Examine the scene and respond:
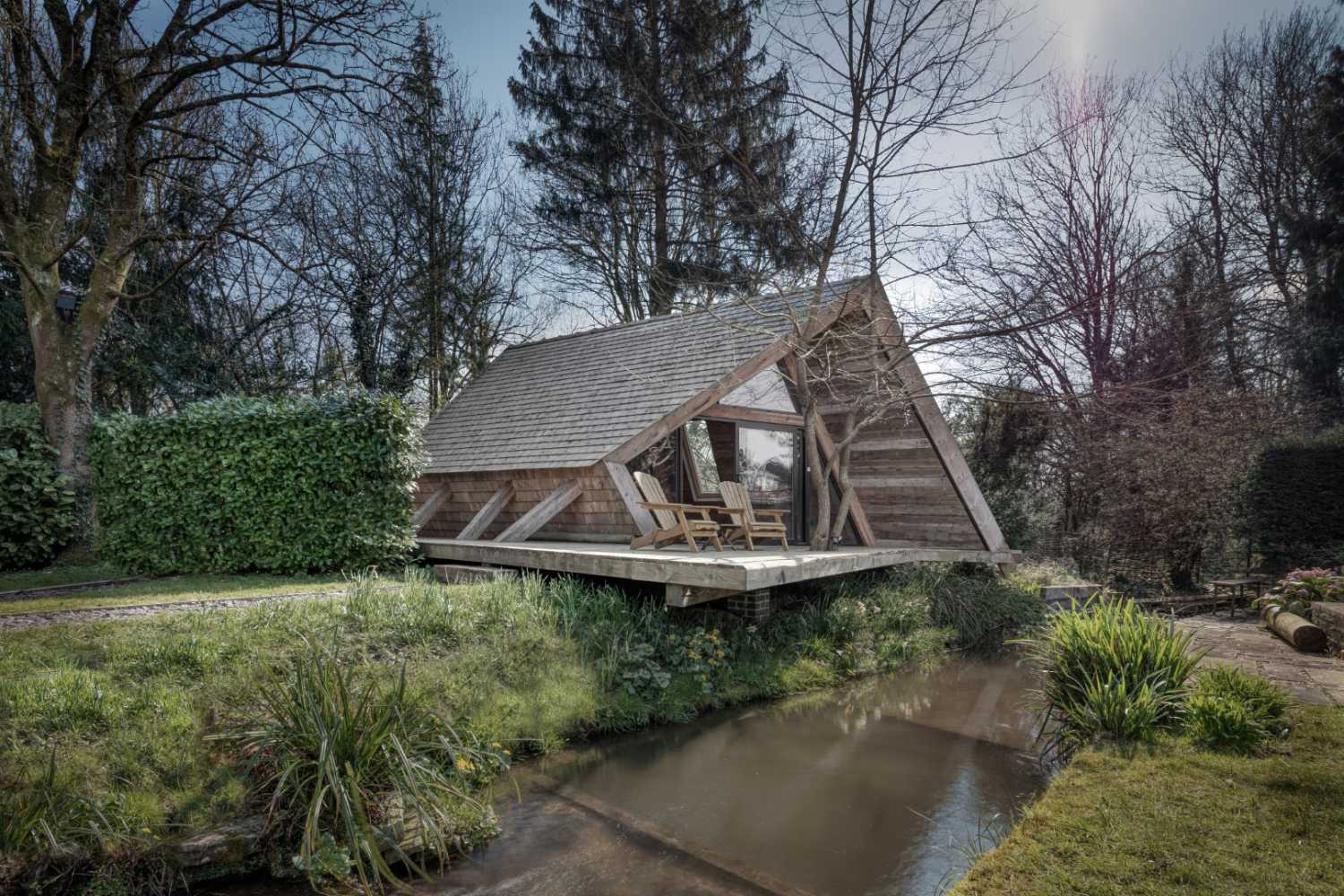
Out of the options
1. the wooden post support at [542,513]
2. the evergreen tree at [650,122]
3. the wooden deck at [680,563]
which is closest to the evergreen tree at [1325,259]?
the evergreen tree at [650,122]

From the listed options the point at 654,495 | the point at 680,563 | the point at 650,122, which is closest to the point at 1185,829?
the point at 680,563

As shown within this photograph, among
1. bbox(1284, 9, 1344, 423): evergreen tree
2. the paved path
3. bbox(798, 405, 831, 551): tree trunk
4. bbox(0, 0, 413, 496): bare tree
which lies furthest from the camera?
bbox(1284, 9, 1344, 423): evergreen tree

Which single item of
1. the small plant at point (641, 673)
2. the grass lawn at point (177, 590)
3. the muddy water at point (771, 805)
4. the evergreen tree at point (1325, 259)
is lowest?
the muddy water at point (771, 805)

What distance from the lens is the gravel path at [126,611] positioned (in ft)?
17.2

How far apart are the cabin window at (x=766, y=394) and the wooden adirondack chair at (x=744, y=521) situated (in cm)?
130

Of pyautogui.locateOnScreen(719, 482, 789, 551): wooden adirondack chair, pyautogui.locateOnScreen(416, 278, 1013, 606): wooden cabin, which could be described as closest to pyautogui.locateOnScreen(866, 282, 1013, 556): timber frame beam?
pyautogui.locateOnScreen(416, 278, 1013, 606): wooden cabin

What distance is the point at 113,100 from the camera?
9.74 m

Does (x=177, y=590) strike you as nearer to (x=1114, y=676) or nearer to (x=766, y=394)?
(x=766, y=394)

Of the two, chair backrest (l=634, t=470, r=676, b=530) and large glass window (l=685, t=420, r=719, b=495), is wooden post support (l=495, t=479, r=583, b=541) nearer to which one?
chair backrest (l=634, t=470, r=676, b=530)

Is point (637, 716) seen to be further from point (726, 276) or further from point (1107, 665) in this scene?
point (726, 276)

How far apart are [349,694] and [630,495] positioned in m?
4.27

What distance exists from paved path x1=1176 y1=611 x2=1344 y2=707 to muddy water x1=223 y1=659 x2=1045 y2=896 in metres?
1.58

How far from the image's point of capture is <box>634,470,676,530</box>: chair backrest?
339 inches

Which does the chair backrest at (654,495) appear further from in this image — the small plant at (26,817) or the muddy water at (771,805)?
the small plant at (26,817)
